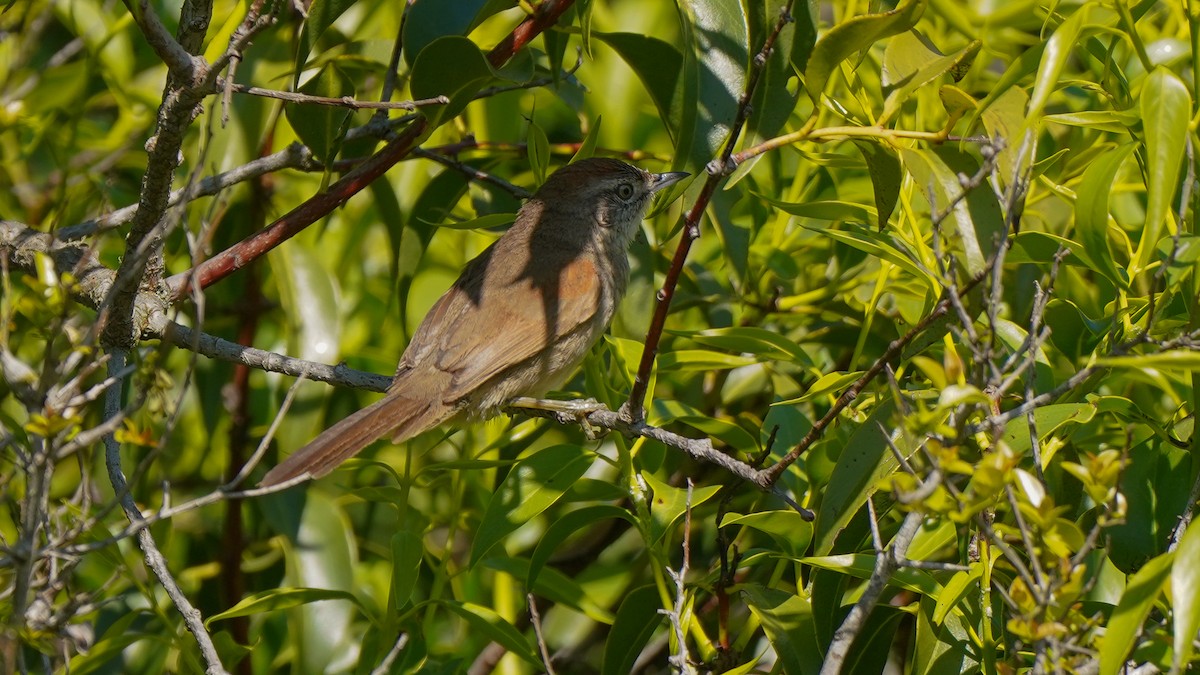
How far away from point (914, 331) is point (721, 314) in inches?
64.2

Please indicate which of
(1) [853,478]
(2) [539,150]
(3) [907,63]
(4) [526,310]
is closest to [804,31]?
(3) [907,63]

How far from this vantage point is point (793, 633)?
9.30 feet

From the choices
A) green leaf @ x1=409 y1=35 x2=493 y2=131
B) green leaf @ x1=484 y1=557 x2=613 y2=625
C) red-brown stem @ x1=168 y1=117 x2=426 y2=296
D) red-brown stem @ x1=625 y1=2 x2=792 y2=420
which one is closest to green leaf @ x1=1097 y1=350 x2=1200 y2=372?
red-brown stem @ x1=625 y1=2 x2=792 y2=420

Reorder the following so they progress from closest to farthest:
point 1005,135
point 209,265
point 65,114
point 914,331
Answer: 1. point 914,331
2. point 1005,135
3. point 209,265
4. point 65,114

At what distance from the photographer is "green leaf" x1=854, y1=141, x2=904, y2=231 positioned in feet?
9.39

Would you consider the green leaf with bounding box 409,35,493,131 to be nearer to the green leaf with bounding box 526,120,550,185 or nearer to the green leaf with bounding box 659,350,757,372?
the green leaf with bounding box 526,120,550,185

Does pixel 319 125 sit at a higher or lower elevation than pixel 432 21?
lower

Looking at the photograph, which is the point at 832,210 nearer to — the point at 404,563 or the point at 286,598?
the point at 404,563

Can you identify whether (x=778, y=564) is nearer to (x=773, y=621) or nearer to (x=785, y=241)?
(x=773, y=621)

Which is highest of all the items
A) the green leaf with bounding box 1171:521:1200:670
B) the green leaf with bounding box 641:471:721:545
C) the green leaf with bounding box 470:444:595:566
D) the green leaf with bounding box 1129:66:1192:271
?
the green leaf with bounding box 1129:66:1192:271

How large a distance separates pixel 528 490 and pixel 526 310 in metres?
1.66

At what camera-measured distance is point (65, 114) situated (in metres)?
4.67

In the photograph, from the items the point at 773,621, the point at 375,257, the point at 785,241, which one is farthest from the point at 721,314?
the point at 375,257

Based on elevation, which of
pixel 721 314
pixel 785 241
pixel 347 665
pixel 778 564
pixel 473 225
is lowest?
pixel 347 665
